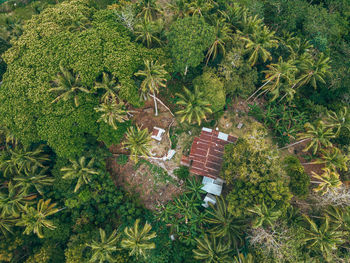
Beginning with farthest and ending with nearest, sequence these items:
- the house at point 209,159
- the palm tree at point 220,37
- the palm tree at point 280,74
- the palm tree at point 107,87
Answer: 1. the house at point 209,159
2. the palm tree at point 220,37
3. the palm tree at point 280,74
4. the palm tree at point 107,87

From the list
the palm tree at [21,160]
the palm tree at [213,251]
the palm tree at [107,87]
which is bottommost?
the palm tree at [213,251]

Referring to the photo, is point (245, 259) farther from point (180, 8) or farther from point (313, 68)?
point (180, 8)

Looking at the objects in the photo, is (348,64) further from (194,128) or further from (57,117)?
(57,117)

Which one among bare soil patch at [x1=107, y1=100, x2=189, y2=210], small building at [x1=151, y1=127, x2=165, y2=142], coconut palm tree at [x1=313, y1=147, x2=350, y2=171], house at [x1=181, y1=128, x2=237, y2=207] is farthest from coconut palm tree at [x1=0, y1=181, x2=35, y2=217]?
coconut palm tree at [x1=313, y1=147, x2=350, y2=171]

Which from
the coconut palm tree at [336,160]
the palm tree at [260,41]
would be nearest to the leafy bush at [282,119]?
the coconut palm tree at [336,160]

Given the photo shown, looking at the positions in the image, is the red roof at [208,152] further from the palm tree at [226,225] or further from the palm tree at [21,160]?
the palm tree at [21,160]

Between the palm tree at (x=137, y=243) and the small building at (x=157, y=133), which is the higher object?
the small building at (x=157, y=133)

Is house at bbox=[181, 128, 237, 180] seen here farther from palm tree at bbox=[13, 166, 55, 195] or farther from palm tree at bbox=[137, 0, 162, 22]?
palm tree at bbox=[13, 166, 55, 195]

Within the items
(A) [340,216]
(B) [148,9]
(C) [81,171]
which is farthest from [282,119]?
(C) [81,171]
